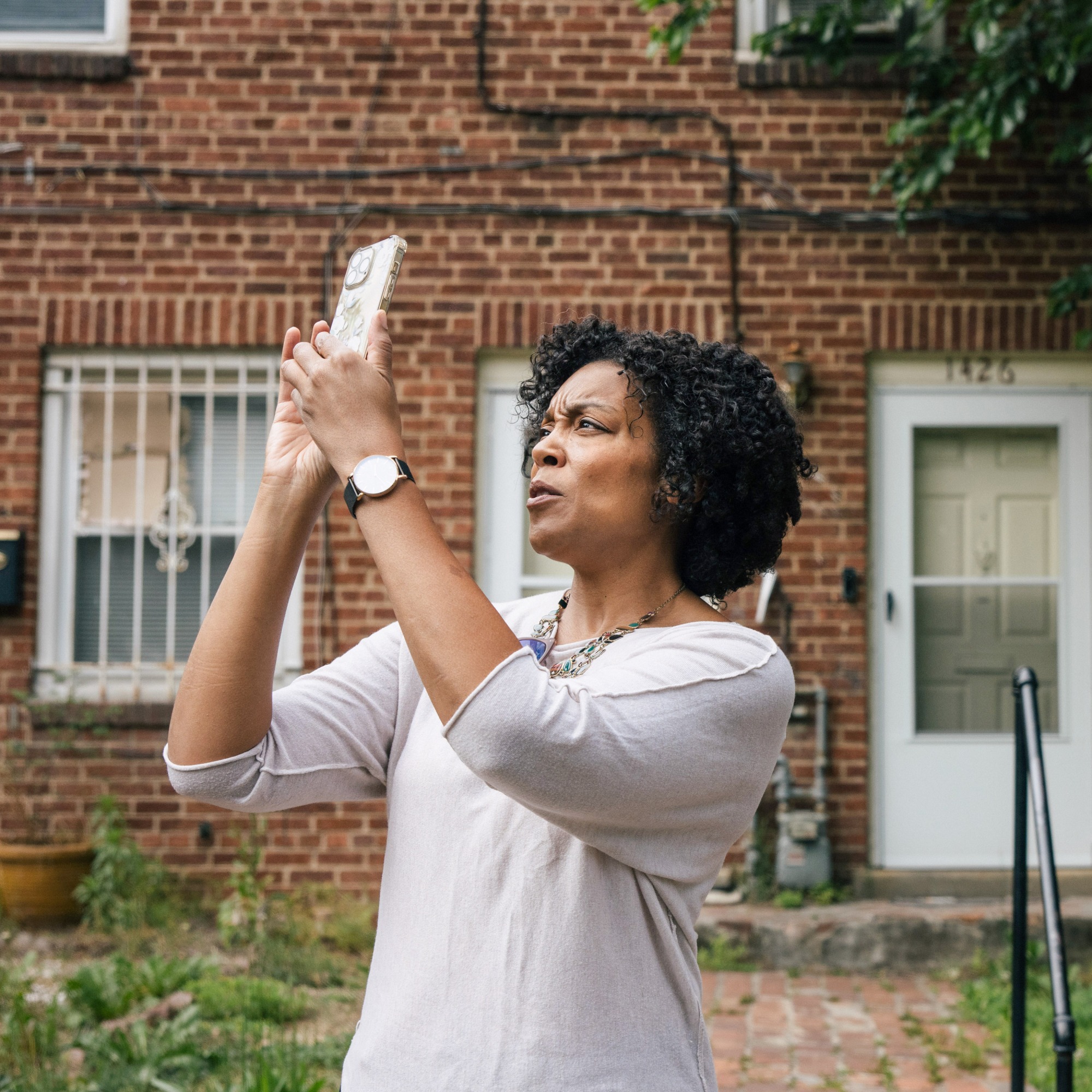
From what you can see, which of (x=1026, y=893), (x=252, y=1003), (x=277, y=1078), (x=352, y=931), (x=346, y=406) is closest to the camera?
(x=346, y=406)

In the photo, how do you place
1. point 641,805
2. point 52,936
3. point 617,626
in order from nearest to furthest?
point 641,805 < point 617,626 < point 52,936

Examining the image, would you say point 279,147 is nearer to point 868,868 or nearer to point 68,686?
point 68,686

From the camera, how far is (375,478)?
4.19 feet

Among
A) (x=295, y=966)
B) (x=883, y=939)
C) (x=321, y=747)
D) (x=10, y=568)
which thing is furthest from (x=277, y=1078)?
(x=10, y=568)

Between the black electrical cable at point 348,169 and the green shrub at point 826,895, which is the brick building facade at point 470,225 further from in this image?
the green shrub at point 826,895

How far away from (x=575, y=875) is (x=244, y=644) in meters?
0.47

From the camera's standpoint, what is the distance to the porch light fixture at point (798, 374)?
223 inches

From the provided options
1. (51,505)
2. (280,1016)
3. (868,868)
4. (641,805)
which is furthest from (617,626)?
→ (51,505)

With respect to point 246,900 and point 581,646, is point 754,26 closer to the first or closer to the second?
point 246,900

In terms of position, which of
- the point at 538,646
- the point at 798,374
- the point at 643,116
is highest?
the point at 643,116

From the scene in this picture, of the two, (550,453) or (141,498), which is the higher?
(141,498)

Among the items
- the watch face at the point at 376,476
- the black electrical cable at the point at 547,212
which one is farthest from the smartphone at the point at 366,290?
the black electrical cable at the point at 547,212

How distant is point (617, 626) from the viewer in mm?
1631

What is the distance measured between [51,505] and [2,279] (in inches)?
42.4
